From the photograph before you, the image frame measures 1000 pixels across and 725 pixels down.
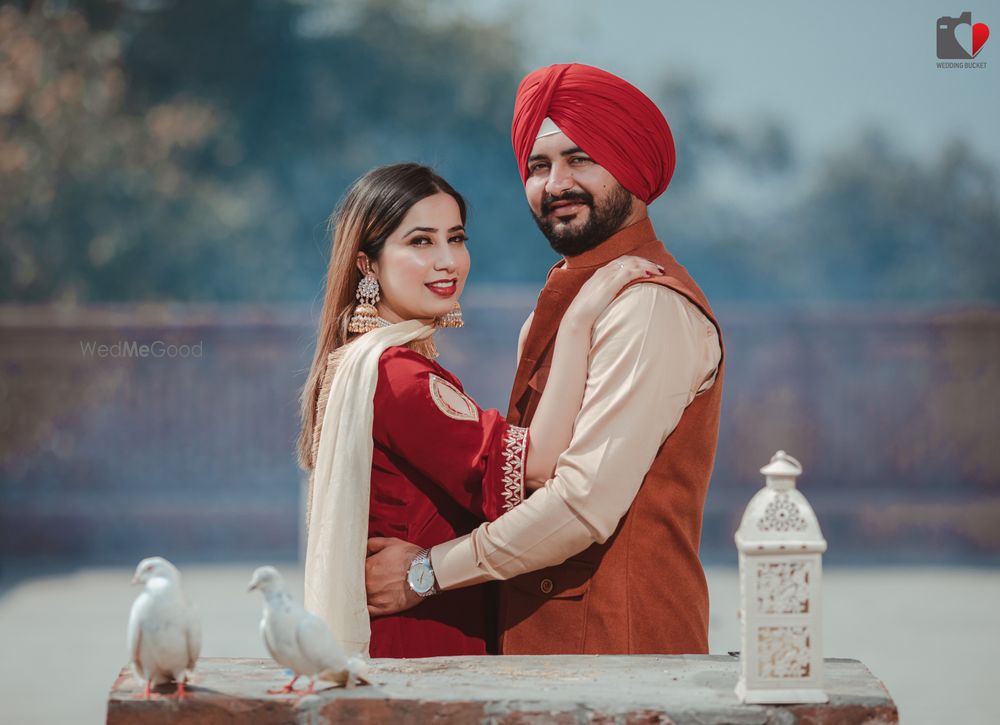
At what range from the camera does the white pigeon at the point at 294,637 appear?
1.71 m

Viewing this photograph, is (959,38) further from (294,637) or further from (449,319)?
(294,637)

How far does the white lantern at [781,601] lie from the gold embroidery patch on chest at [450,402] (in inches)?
25.5

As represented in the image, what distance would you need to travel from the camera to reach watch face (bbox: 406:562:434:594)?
2.22 metres

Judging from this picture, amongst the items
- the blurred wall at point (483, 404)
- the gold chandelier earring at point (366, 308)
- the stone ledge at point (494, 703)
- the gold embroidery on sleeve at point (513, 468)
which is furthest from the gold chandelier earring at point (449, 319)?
the blurred wall at point (483, 404)

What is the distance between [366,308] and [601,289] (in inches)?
18.0

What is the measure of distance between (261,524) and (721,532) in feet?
9.33

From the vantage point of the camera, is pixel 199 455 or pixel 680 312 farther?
pixel 199 455

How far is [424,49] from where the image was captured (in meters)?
14.5

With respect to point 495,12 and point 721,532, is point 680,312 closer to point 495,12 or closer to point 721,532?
point 721,532

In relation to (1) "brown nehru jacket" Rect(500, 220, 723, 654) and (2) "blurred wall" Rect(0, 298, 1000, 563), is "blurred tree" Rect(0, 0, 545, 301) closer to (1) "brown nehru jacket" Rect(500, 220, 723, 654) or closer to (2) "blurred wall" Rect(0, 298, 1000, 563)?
(2) "blurred wall" Rect(0, 298, 1000, 563)

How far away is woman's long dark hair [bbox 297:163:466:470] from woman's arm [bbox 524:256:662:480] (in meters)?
0.39

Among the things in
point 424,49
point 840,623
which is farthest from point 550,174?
point 424,49

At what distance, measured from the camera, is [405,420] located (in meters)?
2.24

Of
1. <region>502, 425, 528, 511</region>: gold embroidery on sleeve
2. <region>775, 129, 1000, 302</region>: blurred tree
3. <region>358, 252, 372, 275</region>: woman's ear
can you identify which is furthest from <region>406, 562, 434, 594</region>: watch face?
<region>775, 129, 1000, 302</region>: blurred tree
